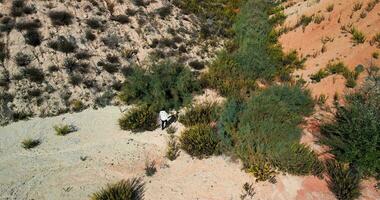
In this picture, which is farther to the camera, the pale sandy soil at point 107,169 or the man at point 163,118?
the man at point 163,118

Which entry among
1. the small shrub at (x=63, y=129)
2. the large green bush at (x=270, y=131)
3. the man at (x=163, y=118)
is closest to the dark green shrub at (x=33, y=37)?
the small shrub at (x=63, y=129)

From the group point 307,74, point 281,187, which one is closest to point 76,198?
point 281,187

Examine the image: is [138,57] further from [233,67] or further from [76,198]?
[76,198]

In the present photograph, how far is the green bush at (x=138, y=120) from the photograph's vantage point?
17.9 m

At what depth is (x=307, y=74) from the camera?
22.0m

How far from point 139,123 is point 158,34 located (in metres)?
9.12

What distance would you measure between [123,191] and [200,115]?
5.49 m

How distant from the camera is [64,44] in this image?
74.7 ft

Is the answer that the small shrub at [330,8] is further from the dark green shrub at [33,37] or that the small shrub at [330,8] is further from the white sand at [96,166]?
the dark green shrub at [33,37]

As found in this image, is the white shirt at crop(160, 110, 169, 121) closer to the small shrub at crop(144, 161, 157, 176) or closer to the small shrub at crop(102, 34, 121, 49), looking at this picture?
the small shrub at crop(144, 161, 157, 176)

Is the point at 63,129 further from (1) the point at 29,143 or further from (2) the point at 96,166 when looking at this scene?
(2) the point at 96,166

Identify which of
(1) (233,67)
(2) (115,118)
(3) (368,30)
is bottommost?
(2) (115,118)

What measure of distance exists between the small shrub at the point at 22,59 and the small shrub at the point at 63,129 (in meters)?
5.08

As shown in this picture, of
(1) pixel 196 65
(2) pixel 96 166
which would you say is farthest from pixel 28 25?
(2) pixel 96 166
